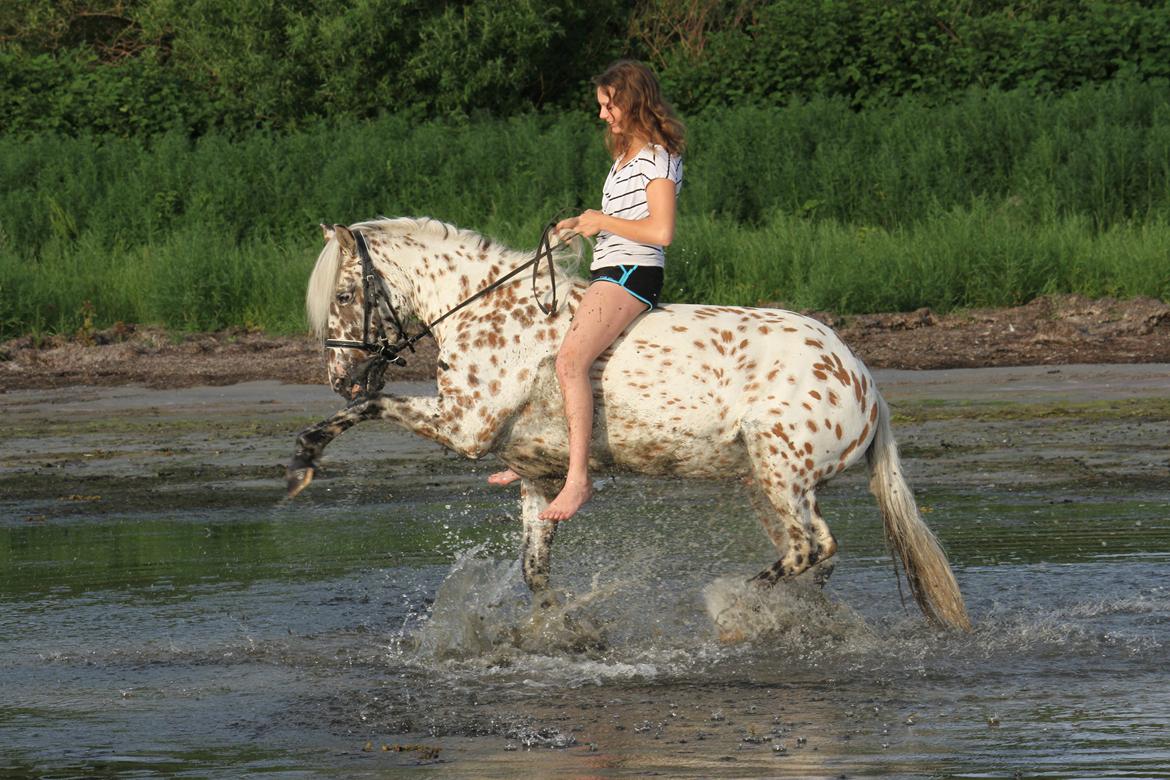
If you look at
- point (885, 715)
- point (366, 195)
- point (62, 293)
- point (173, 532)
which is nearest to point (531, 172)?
point (366, 195)

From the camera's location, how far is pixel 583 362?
264 inches

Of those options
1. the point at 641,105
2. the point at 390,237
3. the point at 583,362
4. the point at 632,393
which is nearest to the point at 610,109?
the point at 641,105

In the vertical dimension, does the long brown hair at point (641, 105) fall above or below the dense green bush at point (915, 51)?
above

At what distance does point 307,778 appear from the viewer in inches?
210

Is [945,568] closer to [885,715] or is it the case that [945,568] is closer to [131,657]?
[885,715]

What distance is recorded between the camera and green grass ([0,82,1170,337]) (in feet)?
57.6

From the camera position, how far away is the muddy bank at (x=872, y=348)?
51.1 ft

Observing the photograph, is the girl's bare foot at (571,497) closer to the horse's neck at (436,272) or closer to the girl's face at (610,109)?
the horse's neck at (436,272)

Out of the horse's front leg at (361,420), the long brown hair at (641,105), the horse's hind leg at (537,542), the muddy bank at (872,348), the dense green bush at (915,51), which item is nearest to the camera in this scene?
the long brown hair at (641,105)

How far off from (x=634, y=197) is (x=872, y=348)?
31.2 feet

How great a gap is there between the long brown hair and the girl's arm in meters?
0.17

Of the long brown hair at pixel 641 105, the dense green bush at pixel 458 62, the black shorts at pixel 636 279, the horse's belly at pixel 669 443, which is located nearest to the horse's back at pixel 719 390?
the horse's belly at pixel 669 443

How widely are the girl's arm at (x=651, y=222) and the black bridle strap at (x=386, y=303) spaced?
327 mm

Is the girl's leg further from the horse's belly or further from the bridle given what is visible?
the bridle
